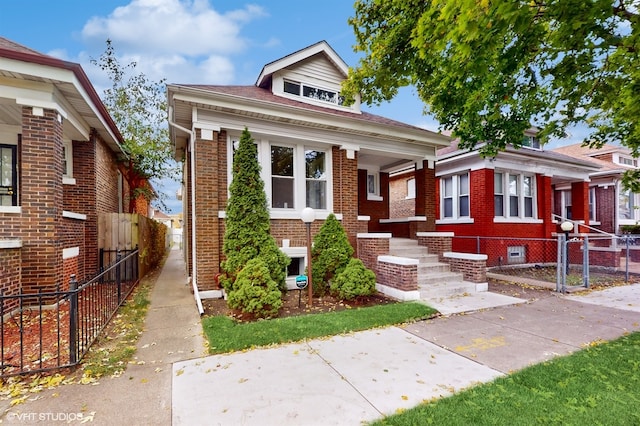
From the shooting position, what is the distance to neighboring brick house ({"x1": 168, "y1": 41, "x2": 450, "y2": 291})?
651 cm

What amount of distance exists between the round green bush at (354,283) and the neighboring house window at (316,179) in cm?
220

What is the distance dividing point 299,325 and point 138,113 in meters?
15.0

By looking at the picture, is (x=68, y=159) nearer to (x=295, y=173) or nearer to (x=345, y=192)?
(x=295, y=173)

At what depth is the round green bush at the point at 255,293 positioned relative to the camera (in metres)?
5.22

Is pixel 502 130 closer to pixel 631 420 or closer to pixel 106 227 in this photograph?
pixel 631 420

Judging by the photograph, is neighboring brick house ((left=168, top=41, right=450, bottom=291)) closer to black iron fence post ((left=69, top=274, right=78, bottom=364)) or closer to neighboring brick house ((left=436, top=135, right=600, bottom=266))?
neighboring brick house ((left=436, top=135, right=600, bottom=266))

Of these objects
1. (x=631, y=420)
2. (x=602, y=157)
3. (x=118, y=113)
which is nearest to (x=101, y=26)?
(x=118, y=113)

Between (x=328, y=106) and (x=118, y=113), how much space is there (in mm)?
11763

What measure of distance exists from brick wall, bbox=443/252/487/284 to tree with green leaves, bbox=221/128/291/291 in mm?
4827

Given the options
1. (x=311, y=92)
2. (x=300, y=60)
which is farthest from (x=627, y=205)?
(x=300, y=60)

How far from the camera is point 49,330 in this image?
15.3ft

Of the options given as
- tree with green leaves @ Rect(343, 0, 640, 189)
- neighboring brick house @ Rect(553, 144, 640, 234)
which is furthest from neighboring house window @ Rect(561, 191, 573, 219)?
tree with green leaves @ Rect(343, 0, 640, 189)

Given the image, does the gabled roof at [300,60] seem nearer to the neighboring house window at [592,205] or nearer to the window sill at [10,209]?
the window sill at [10,209]

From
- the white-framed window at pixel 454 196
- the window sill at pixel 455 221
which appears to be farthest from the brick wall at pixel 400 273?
the white-framed window at pixel 454 196
